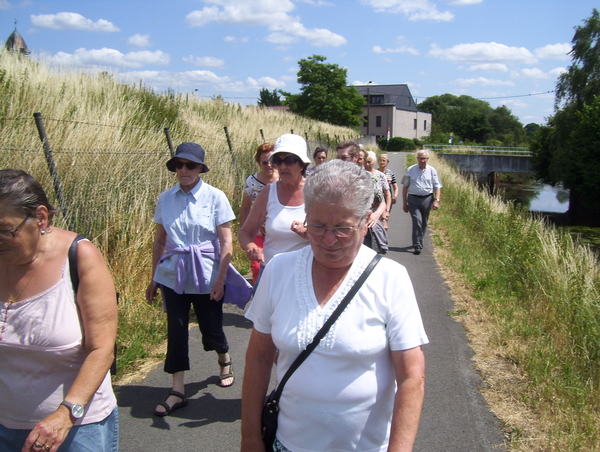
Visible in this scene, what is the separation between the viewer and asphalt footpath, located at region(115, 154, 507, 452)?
141 inches

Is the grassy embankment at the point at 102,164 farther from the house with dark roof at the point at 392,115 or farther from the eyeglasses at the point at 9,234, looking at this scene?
the house with dark roof at the point at 392,115

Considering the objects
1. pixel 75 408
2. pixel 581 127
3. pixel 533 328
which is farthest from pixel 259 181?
pixel 581 127

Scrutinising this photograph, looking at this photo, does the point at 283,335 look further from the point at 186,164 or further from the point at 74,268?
the point at 186,164

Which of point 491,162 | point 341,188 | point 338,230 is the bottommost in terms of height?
point 491,162

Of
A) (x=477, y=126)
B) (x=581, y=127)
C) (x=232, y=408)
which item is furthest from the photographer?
(x=477, y=126)

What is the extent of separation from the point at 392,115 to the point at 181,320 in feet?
298

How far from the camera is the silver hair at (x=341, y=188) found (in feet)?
6.52

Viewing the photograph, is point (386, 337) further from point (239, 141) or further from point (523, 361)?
point (239, 141)

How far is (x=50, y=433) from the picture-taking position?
6.45 ft

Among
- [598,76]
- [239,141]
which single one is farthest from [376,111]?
[239,141]

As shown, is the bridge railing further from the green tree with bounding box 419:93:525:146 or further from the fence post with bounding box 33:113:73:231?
the fence post with bounding box 33:113:73:231

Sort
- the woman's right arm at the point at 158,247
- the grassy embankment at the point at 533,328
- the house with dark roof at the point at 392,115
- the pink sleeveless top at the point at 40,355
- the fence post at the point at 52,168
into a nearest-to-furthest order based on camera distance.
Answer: the pink sleeveless top at the point at 40,355 < the grassy embankment at the point at 533,328 < the woman's right arm at the point at 158,247 < the fence post at the point at 52,168 < the house with dark roof at the point at 392,115

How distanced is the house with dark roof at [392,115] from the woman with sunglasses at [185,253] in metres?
79.6

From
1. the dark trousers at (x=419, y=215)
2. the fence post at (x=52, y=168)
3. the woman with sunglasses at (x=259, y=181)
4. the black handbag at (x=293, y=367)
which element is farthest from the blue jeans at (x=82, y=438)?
the dark trousers at (x=419, y=215)
